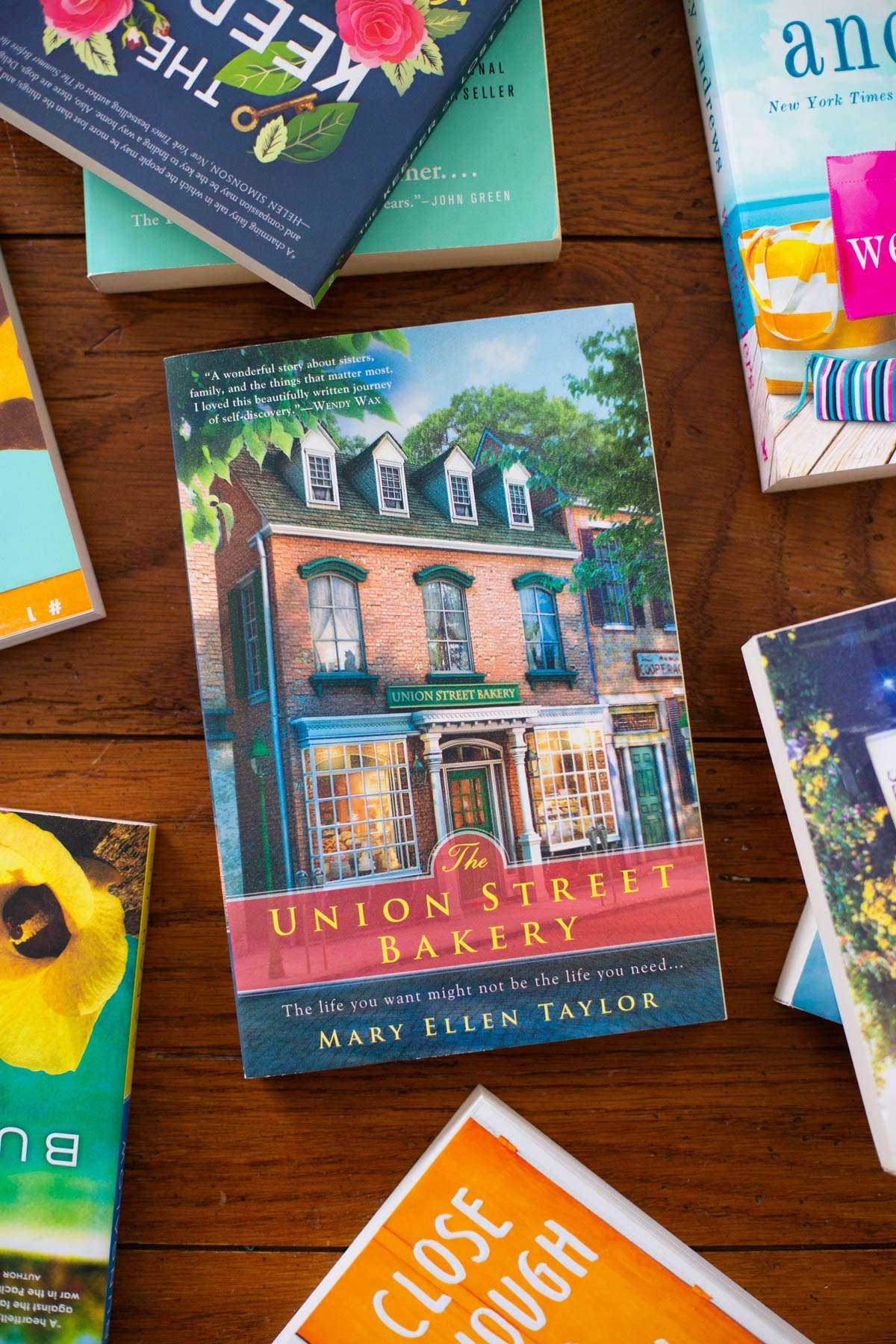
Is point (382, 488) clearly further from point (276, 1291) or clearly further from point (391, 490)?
point (276, 1291)

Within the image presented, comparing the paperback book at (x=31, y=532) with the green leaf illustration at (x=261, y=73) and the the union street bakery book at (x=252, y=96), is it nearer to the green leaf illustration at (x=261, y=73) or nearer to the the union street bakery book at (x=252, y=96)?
the the union street bakery book at (x=252, y=96)

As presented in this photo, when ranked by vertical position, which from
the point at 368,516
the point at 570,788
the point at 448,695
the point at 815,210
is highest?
the point at 815,210

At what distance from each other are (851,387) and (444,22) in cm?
53

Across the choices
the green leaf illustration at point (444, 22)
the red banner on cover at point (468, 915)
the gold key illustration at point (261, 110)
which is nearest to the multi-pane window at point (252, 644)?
the red banner on cover at point (468, 915)

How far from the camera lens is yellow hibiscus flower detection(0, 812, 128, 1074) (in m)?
0.81

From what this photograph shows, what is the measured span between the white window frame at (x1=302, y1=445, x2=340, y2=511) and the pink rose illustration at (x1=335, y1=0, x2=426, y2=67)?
14.3 inches

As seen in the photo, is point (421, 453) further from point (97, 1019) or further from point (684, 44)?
point (97, 1019)

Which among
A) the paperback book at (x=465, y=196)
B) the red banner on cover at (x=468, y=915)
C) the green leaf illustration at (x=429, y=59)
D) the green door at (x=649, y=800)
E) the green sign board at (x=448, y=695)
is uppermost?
the green leaf illustration at (x=429, y=59)

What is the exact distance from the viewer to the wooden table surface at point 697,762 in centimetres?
83

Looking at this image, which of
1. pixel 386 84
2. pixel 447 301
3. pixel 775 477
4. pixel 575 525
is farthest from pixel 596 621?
pixel 386 84

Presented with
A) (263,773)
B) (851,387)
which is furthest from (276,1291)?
(851,387)

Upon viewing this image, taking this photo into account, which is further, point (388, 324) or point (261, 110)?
point (388, 324)

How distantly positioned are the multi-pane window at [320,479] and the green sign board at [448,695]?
→ 0.22 metres

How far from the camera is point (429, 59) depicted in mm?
769
